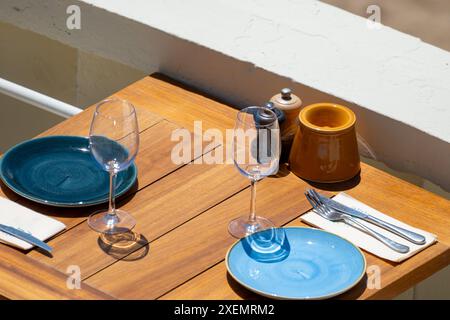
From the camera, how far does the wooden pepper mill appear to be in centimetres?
242

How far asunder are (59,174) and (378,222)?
65 centimetres

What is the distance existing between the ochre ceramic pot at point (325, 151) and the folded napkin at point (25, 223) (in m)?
0.53

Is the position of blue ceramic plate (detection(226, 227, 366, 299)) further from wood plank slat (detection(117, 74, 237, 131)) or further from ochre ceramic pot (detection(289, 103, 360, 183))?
wood plank slat (detection(117, 74, 237, 131))

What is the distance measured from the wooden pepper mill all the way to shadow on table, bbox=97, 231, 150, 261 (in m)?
0.43

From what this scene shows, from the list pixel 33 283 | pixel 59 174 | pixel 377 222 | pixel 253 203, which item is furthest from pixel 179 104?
pixel 33 283

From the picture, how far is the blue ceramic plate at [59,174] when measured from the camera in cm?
225

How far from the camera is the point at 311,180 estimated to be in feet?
7.81

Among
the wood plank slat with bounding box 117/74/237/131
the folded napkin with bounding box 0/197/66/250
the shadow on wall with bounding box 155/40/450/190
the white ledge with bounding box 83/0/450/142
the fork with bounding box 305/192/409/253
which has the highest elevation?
the white ledge with bounding box 83/0/450/142

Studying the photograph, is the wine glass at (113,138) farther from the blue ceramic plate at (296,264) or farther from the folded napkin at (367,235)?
the folded napkin at (367,235)

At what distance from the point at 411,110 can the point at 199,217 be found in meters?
0.55

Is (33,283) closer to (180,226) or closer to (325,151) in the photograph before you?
(180,226)

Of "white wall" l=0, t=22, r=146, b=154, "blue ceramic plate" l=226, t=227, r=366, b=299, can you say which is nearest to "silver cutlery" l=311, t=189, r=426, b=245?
"blue ceramic plate" l=226, t=227, r=366, b=299

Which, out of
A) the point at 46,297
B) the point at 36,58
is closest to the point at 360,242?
the point at 46,297

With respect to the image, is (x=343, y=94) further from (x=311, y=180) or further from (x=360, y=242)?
(x=360, y=242)
